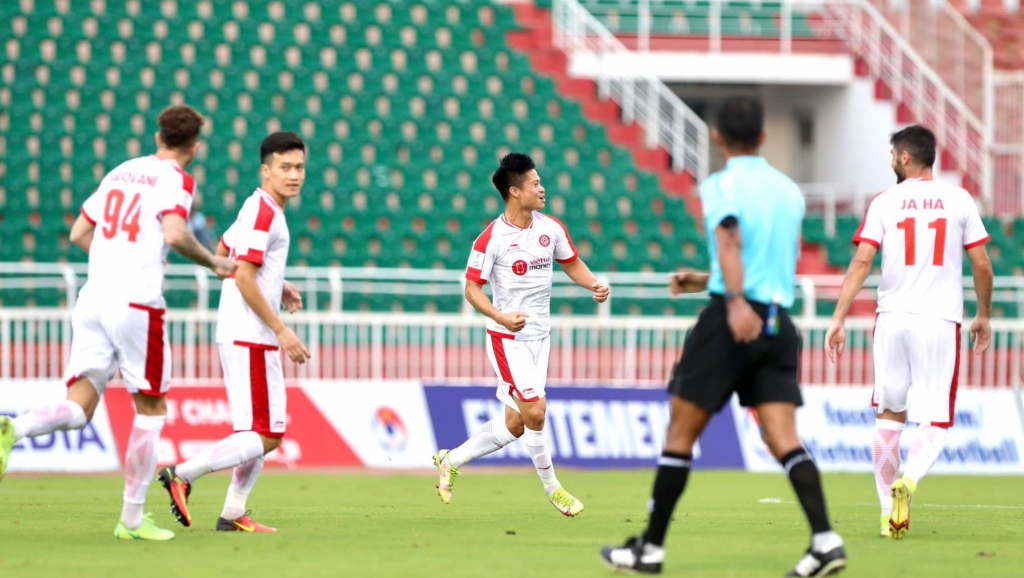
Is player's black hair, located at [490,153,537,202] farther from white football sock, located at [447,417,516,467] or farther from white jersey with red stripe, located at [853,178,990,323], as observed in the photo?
white jersey with red stripe, located at [853,178,990,323]

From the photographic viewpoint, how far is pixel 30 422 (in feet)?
24.5

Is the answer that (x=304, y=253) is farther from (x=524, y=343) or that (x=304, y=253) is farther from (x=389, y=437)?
(x=524, y=343)

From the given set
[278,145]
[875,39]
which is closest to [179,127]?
[278,145]

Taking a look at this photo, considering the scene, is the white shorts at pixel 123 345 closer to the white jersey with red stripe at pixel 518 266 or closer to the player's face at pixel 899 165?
the white jersey with red stripe at pixel 518 266

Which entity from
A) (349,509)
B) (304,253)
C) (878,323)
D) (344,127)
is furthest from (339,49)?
(878,323)

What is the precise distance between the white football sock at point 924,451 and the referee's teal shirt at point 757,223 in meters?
2.44

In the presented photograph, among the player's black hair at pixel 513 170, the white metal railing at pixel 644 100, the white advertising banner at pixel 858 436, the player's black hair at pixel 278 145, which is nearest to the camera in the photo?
the player's black hair at pixel 278 145

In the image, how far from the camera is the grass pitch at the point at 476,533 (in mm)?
6734

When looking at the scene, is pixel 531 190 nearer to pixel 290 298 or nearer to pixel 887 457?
pixel 290 298

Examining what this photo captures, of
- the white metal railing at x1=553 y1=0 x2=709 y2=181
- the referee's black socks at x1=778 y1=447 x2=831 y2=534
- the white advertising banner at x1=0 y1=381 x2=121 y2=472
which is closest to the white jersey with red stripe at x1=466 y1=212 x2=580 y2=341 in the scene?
the referee's black socks at x1=778 y1=447 x2=831 y2=534

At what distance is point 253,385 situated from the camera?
8.02m

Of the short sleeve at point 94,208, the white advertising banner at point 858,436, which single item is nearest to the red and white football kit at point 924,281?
the short sleeve at point 94,208

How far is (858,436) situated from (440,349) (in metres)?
4.79

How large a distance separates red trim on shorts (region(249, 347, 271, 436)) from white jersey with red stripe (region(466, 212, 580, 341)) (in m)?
2.14
